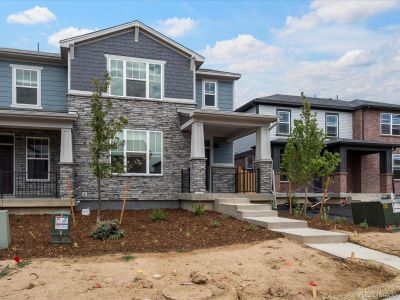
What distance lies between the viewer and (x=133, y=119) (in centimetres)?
1611

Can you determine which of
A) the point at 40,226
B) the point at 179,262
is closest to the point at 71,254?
the point at 179,262

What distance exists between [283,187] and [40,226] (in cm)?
1567

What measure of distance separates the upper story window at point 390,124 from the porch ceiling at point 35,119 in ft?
65.8

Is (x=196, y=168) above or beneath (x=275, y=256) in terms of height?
above

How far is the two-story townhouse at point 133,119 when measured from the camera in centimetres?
1538

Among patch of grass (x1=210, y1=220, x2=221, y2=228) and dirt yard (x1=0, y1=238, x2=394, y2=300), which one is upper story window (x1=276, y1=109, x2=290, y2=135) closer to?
patch of grass (x1=210, y1=220, x2=221, y2=228)

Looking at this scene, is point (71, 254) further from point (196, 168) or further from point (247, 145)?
point (247, 145)

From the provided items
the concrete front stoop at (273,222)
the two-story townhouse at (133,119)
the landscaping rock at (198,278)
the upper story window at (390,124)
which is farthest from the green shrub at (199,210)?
the upper story window at (390,124)

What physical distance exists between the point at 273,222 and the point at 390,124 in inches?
750

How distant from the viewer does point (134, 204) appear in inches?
633

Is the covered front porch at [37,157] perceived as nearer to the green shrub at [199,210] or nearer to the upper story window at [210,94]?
the green shrub at [199,210]

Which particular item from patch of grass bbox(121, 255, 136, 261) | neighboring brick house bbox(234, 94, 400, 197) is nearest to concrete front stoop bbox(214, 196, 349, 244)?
patch of grass bbox(121, 255, 136, 261)

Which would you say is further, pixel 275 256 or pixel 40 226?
pixel 40 226

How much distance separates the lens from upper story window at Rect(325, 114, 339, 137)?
26094 mm
